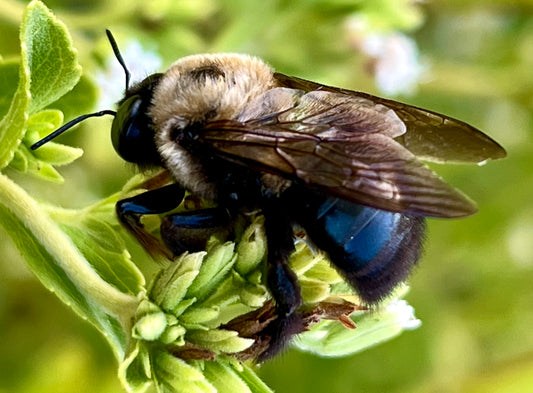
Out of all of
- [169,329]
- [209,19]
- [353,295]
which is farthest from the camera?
[209,19]

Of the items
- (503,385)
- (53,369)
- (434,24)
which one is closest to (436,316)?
(503,385)

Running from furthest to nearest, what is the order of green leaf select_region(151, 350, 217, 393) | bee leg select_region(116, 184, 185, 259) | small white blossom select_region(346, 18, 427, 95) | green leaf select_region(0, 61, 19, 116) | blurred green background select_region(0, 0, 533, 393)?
1. small white blossom select_region(346, 18, 427, 95)
2. blurred green background select_region(0, 0, 533, 393)
3. green leaf select_region(0, 61, 19, 116)
4. bee leg select_region(116, 184, 185, 259)
5. green leaf select_region(151, 350, 217, 393)

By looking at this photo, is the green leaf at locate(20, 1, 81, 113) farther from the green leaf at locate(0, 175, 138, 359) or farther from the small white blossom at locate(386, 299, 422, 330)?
the small white blossom at locate(386, 299, 422, 330)

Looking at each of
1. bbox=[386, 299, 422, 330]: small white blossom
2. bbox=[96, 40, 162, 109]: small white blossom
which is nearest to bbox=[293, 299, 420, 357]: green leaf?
bbox=[386, 299, 422, 330]: small white blossom

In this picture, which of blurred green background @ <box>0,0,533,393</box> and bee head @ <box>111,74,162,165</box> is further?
blurred green background @ <box>0,0,533,393</box>

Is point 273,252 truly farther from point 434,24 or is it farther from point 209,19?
point 434,24

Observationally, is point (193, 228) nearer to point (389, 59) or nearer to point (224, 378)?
point (224, 378)

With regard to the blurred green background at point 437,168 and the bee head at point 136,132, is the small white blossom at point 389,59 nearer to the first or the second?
the blurred green background at point 437,168

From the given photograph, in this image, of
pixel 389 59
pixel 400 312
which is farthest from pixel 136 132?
pixel 389 59
